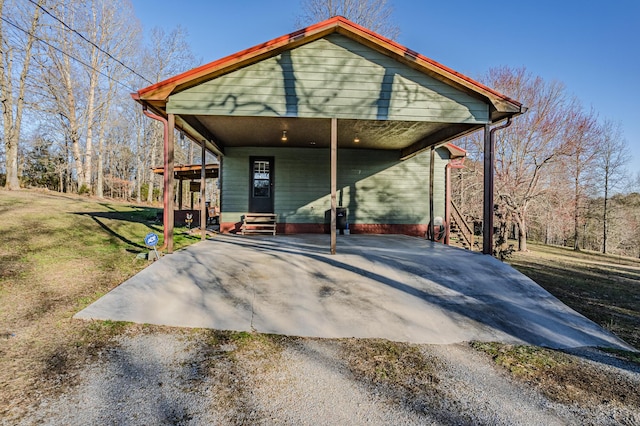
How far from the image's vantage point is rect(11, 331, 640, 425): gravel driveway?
2.15 meters

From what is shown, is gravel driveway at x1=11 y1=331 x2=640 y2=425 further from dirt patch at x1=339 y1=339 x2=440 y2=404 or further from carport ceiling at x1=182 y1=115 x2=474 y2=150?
carport ceiling at x1=182 y1=115 x2=474 y2=150

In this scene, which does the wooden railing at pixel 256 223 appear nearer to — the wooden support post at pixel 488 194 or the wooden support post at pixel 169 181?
the wooden support post at pixel 169 181

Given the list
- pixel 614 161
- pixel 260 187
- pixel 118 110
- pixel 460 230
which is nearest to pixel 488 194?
pixel 460 230

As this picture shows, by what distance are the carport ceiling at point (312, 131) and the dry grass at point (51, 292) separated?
3.00m

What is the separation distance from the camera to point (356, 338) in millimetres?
3535

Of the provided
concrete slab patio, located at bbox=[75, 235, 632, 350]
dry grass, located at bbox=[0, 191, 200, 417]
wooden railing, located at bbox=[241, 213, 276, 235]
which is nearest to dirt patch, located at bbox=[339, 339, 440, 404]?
concrete slab patio, located at bbox=[75, 235, 632, 350]

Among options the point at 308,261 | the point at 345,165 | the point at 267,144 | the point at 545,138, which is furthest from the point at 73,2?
the point at 545,138

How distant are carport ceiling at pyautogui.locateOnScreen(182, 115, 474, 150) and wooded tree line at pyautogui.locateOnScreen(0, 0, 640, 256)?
10.8 meters

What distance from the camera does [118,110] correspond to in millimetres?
23578

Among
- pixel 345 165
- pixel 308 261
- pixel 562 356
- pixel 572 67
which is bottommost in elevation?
pixel 562 356

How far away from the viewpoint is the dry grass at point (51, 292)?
8.22 feet

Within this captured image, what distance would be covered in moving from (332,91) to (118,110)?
23.7 m

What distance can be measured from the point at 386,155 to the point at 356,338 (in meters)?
7.96

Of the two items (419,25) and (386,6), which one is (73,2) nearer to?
(386,6)
